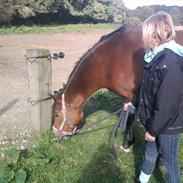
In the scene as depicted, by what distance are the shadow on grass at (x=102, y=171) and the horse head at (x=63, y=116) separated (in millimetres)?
455

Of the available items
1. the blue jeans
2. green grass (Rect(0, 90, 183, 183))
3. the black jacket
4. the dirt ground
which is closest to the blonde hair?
the black jacket

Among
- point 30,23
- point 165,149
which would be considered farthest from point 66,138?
point 30,23

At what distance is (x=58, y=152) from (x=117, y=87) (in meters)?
1.03

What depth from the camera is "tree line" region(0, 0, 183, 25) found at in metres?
21.5

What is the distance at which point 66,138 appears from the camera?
4.31 meters

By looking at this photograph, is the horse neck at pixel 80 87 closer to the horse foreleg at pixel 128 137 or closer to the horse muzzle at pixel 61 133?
the horse muzzle at pixel 61 133

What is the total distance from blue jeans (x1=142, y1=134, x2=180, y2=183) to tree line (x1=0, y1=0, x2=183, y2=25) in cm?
1302

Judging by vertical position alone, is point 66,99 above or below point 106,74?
below

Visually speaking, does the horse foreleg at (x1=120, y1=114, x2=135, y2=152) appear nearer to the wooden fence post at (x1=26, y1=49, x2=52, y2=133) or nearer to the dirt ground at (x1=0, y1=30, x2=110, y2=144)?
the wooden fence post at (x1=26, y1=49, x2=52, y2=133)

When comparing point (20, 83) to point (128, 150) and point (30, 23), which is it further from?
point (30, 23)

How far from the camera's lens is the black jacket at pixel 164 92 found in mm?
2424

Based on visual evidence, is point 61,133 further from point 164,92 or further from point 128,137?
point 164,92

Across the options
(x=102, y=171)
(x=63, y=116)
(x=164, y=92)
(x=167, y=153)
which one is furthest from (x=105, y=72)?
(x=164, y=92)

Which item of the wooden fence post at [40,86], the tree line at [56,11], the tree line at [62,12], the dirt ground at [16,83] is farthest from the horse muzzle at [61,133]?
the tree line at [56,11]
